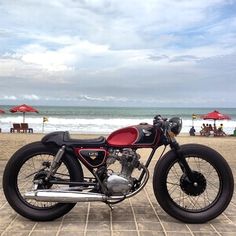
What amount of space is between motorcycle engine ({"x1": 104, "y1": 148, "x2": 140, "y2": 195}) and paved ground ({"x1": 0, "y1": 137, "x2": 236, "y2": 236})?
14.2 inches

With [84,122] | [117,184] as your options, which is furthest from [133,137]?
[84,122]

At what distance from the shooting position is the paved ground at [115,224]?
4.25m

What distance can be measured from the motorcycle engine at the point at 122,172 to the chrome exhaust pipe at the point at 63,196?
151 millimetres

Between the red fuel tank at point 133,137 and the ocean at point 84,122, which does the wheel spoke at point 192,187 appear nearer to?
A: the red fuel tank at point 133,137

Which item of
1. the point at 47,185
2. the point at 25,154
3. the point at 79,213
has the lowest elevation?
the point at 79,213

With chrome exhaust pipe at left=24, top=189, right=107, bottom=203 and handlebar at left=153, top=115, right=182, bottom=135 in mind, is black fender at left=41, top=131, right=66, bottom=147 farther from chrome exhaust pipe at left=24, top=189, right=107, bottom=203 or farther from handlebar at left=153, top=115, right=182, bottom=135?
handlebar at left=153, top=115, right=182, bottom=135

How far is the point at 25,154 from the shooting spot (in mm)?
4617

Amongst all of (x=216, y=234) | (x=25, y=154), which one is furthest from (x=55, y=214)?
(x=216, y=234)

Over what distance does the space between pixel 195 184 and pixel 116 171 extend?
32.2 inches

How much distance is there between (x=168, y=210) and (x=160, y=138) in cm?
74

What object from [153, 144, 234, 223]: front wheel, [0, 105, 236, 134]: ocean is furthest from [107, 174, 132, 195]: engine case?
[0, 105, 236, 134]: ocean

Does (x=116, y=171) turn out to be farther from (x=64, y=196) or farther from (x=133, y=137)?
(x=64, y=196)

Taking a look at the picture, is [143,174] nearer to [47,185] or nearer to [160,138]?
[160,138]

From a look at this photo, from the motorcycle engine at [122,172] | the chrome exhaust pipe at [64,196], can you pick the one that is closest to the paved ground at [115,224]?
the chrome exhaust pipe at [64,196]
